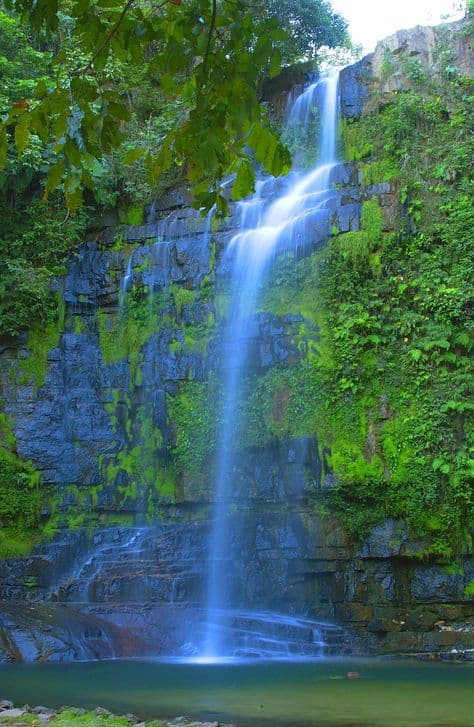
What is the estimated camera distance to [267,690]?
23.4ft

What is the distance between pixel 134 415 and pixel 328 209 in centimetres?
537

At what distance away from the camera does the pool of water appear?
5.89 meters

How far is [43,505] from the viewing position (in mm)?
14523

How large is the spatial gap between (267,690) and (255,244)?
9.26 m

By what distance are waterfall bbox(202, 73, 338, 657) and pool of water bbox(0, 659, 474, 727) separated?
2916 millimetres

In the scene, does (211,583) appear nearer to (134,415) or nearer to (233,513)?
(233,513)

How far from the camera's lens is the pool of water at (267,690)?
5.89 meters

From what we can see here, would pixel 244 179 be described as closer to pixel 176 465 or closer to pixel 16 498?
pixel 176 465

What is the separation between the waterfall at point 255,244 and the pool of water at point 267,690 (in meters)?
2.92

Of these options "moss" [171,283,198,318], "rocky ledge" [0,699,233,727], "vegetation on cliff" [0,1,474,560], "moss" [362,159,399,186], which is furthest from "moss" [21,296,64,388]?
"rocky ledge" [0,699,233,727]

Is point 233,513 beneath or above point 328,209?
beneath

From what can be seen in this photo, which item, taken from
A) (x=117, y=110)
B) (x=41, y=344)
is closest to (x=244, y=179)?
(x=117, y=110)

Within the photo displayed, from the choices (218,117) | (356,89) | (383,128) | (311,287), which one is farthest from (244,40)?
(356,89)

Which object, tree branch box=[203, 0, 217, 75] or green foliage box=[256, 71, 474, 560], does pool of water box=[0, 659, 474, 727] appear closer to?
green foliage box=[256, 71, 474, 560]
